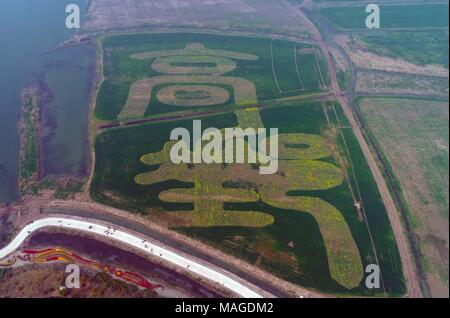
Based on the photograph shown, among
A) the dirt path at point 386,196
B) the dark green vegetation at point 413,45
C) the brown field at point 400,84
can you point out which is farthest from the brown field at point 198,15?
the brown field at point 400,84

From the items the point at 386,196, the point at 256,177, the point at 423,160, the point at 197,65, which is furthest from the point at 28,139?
the point at 423,160

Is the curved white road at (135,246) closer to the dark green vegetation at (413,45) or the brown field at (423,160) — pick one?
the brown field at (423,160)

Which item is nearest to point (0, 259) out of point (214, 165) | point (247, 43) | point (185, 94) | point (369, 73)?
point (214, 165)

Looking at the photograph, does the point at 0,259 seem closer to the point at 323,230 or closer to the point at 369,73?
the point at 323,230

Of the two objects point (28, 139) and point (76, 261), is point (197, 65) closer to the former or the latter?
point (28, 139)

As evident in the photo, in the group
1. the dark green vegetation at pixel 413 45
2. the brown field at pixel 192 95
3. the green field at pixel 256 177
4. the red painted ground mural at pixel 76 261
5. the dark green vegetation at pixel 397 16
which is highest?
the dark green vegetation at pixel 397 16

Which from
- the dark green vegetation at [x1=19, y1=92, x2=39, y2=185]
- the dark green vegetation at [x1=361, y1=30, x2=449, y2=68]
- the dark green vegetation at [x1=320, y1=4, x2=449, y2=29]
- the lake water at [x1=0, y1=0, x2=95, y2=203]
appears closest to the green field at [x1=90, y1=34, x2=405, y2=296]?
the lake water at [x1=0, y1=0, x2=95, y2=203]

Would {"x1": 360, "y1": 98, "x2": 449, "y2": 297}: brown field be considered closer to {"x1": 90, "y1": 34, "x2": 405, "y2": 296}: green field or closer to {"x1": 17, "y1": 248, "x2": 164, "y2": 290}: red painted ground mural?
{"x1": 90, "y1": 34, "x2": 405, "y2": 296}: green field
